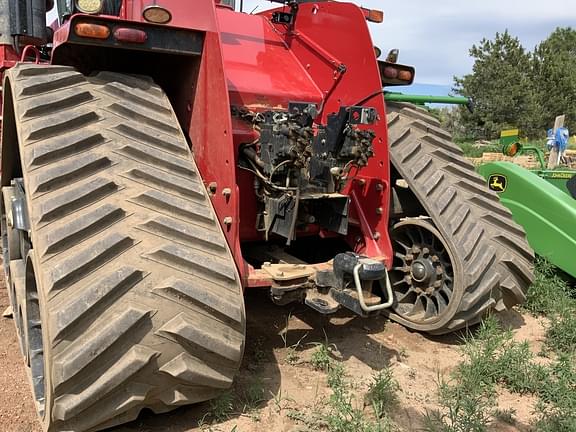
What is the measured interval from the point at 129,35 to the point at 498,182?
3728 millimetres

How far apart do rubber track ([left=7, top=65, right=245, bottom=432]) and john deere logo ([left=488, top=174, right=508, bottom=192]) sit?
11.4 ft

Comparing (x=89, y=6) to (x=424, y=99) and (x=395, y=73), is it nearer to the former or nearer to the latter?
(x=395, y=73)

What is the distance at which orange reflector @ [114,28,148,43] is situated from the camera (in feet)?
9.06

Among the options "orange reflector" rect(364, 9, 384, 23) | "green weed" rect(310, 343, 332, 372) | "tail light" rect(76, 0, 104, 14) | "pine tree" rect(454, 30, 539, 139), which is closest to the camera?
"tail light" rect(76, 0, 104, 14)

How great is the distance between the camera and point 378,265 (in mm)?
3143

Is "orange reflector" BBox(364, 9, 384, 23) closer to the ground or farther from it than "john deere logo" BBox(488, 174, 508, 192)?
farther from it

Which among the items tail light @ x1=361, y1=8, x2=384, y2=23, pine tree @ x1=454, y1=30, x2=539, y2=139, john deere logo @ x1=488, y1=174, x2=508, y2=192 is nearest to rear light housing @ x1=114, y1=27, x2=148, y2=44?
tail light @ x1=361, y1=8, x2=384, y2=23

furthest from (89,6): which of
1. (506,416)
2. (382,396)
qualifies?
(506,416)

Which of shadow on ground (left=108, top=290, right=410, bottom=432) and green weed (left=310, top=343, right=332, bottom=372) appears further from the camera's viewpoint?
green weed (left=310, top=343, right=332, bottom=372)

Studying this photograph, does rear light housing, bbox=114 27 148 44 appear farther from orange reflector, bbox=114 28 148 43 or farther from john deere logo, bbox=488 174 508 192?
john deere logo, bbox=488 174 508 192

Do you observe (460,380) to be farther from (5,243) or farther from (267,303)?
(5,243)

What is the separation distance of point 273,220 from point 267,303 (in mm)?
1127

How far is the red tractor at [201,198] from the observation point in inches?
86.1

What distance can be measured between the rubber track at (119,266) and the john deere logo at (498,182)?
348 centimetres
